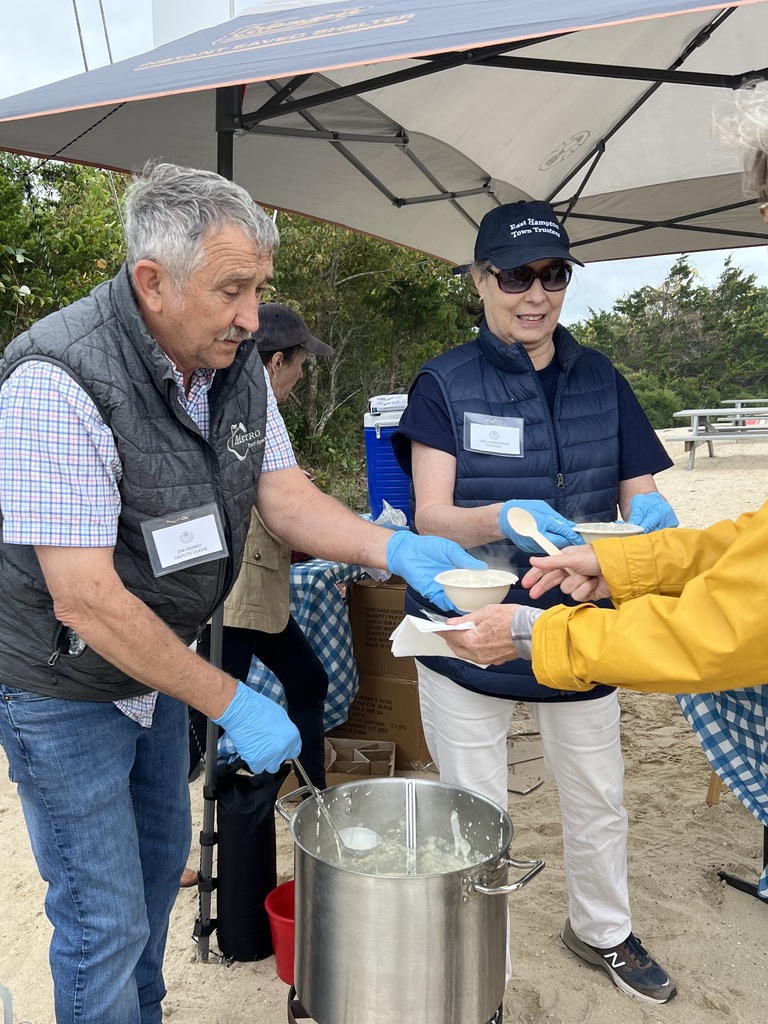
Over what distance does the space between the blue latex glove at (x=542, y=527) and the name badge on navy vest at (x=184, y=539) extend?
78 cm

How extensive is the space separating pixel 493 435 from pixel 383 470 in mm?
2338

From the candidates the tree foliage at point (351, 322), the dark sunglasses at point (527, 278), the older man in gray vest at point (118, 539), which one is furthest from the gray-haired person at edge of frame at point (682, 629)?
the tree foliage at point (351, 322)

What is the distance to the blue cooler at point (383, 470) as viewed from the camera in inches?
178

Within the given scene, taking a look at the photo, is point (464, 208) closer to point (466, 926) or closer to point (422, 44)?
point (422, 44)

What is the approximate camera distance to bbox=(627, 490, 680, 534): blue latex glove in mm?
2326

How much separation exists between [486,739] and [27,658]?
3.90 ft

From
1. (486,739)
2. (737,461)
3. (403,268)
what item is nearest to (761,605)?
(486,739)

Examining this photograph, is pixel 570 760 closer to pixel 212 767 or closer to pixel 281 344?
pixel 212 767

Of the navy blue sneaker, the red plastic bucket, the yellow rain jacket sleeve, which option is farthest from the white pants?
the red plastic bucket

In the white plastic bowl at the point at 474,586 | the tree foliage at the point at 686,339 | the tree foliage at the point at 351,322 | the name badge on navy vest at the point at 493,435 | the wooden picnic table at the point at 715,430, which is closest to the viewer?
the white plastic bowl at the point at 474,586

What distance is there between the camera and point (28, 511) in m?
1.39

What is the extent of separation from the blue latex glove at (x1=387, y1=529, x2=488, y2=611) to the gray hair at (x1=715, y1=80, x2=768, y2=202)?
100 centimetres

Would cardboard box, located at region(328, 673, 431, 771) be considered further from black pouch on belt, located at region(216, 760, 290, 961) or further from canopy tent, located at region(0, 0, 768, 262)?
canopy tent, located at region(0, 0, 768, 262)

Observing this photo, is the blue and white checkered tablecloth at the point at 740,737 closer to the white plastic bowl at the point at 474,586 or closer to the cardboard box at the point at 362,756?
the white plastic bowl at the point at 474,586
